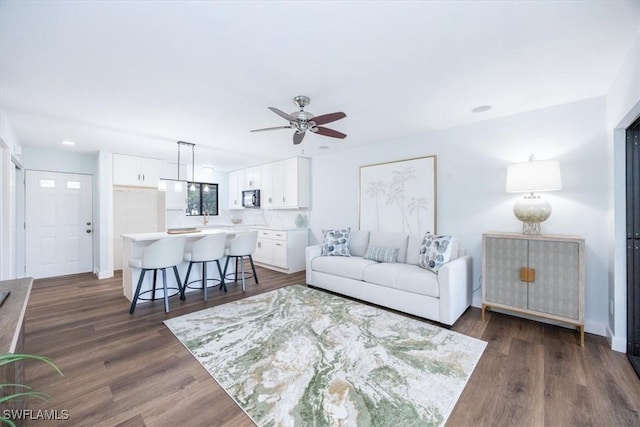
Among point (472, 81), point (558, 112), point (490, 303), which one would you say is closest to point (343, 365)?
point (490, 303)

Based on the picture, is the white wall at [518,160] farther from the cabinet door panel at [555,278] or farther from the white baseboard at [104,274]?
the white baseboard at [104,274]

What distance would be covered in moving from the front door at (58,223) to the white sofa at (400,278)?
4.68 metres

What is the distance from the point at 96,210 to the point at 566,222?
7.43 metres

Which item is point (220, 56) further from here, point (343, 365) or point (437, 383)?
point (437, 383)

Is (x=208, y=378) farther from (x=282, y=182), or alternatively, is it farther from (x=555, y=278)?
(x=282, y=182)

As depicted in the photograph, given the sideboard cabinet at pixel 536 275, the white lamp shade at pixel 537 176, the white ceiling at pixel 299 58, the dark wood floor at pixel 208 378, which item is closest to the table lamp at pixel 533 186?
the white lamp shade at pixel 537 176

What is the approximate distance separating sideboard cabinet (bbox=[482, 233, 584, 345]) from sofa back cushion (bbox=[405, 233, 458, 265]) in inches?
14.4

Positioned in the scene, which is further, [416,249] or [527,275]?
[416,249]

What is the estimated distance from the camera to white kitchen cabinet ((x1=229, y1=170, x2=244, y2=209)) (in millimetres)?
7009

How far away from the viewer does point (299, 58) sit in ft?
6.69

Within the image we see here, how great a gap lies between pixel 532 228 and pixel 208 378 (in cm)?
351

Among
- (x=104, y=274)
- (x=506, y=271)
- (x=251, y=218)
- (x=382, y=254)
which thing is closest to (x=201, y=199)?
(x=251, y=218)

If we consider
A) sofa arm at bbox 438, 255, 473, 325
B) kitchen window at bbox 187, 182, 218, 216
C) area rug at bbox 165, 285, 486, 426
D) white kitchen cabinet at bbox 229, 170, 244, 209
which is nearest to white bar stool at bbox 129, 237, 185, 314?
area rug at bbox 165, 285, 486, 426

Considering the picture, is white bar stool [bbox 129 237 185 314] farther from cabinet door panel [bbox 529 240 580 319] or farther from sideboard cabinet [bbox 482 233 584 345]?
cabinet door panel [bbox 529 240 580 319]
